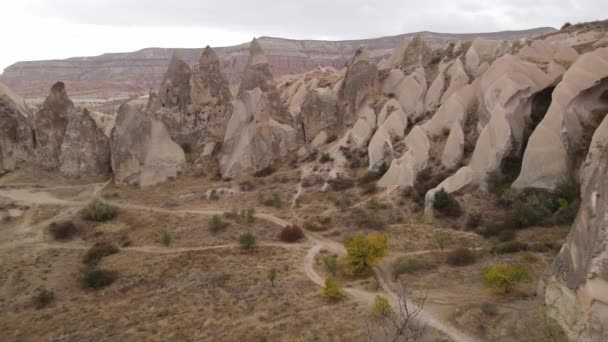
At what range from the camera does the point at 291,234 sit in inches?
858

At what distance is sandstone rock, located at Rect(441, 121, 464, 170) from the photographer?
85.2 ft

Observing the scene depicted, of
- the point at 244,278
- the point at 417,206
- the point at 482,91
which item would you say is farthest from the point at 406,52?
the point at 244,278

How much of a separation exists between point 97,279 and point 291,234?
8.16 meters

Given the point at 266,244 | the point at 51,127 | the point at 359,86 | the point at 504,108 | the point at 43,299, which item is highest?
the point at 359,86

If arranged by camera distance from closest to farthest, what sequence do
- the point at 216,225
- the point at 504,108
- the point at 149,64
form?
the point at 216,225
the point at 504,108
the point at 149,64

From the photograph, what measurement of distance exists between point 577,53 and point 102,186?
3108 cm

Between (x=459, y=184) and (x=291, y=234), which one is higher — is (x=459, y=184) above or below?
above

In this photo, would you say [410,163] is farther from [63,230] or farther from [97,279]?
[63,230]

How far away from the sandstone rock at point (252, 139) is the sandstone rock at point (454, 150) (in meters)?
11.9

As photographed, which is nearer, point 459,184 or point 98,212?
point 459,184

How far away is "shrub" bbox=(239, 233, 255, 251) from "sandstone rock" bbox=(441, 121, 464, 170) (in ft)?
38.4

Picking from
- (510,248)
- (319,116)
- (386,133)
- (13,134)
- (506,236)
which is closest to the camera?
(510,248)

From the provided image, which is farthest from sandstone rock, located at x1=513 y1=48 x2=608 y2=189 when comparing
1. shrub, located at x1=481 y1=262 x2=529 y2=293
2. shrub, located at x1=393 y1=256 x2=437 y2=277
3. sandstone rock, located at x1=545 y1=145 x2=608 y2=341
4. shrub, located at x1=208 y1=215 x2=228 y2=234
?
shrub, located at x1=208 y1=215 x2=228 y2=234

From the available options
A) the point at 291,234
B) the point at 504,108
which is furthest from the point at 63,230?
the point at 504,108
